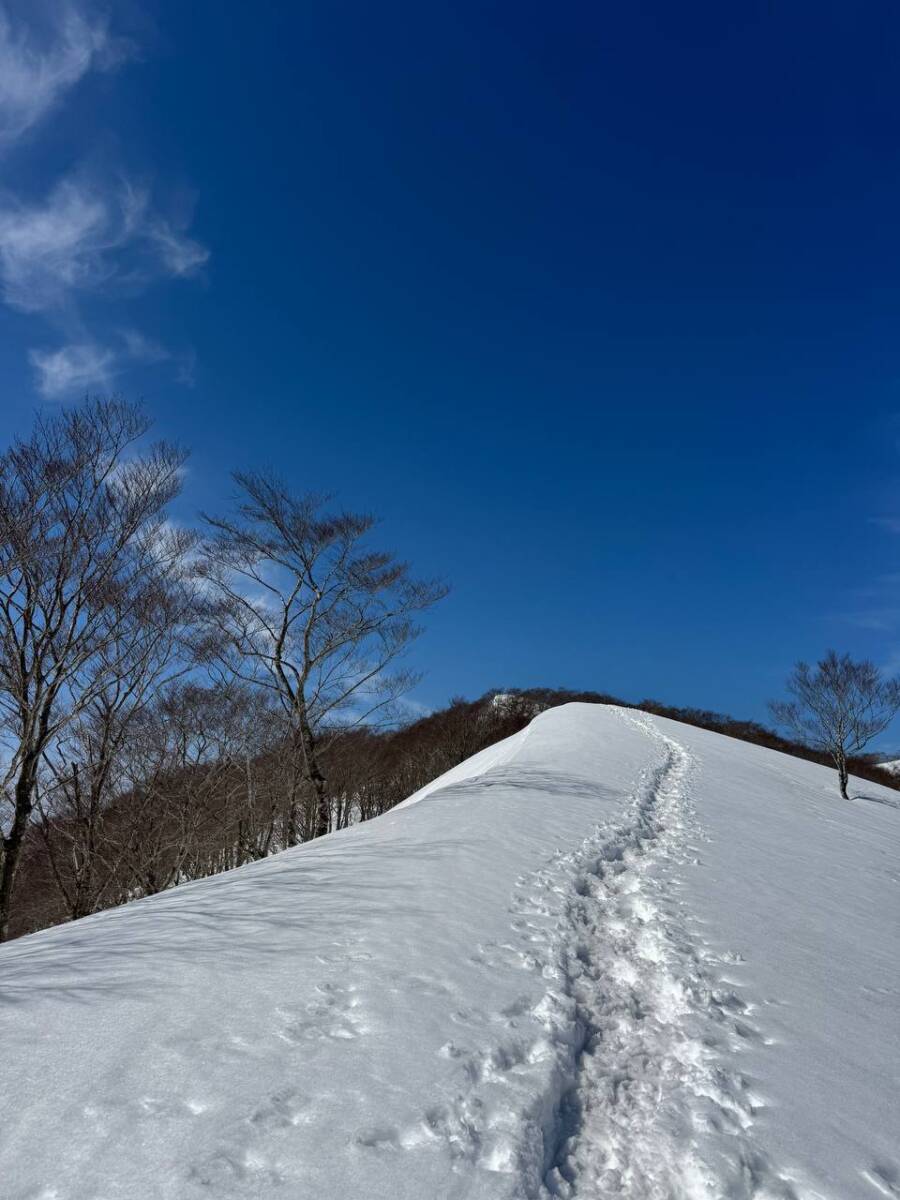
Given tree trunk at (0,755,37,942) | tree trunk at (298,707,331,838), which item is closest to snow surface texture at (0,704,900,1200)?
tree trunk at (0,755,37,942)

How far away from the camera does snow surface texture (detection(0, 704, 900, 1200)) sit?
2260 millimetres

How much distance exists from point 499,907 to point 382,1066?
2399 mm

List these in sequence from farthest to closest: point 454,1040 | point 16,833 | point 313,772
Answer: point 313,772 < point 16,833 < point 454,1040

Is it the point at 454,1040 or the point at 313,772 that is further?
the point at 313,772

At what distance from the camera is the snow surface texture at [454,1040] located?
7.41 ft

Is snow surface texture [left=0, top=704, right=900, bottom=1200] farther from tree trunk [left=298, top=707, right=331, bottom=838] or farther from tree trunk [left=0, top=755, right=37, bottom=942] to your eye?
tree trunk [left=298, top=707, right=331, bottom=838]

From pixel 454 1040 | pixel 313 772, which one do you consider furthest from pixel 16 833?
pixel 454 1040

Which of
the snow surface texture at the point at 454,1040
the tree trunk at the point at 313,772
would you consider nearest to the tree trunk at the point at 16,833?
the snow surface texture at the point at 454,1040

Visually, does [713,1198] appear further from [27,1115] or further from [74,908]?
[74,908]

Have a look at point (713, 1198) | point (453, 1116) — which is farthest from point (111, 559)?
point (713, 1198)

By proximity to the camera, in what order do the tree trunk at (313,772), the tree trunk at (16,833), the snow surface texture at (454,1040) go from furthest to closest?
1. the tree trunk at (313,772)
2. the tree trunk at (16,833)
3. the snow surface texture at (454,1040)

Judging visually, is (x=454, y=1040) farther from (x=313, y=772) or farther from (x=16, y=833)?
(x=313, y=772)

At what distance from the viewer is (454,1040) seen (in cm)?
305

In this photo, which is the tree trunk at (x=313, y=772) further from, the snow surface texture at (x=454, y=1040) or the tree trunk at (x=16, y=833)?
the snow surface texture at (x=454, y=1040)
